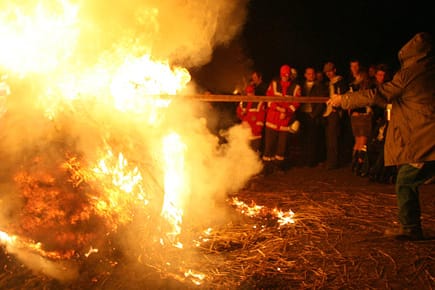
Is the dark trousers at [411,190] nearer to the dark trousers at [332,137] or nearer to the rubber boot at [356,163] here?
the rubber boot at [356,163]

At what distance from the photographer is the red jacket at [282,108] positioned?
27.6ft

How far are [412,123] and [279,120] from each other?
4.00 m

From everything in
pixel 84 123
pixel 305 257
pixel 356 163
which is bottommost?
pixel 305 257

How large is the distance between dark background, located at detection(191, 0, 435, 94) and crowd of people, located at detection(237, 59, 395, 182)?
253 centimetres

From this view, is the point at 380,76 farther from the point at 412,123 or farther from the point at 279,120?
the point at 412,123

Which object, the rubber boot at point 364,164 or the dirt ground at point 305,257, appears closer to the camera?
the dirt ground at point 305,257

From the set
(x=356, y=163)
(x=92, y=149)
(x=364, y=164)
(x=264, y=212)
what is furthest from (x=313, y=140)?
(x=92, y=149)

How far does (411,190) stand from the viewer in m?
4.76

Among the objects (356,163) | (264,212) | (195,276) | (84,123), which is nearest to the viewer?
(195,276)

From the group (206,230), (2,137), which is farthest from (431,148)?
(2,137)

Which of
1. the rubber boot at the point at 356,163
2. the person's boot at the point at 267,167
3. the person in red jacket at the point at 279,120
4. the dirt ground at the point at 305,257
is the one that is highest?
the person in red jacket at the point at 279,120

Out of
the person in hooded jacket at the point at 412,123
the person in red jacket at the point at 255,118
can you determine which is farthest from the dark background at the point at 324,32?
the person in hooded jacket at the point at 412,123

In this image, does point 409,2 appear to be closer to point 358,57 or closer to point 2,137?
point 358,57

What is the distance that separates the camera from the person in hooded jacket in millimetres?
4594
